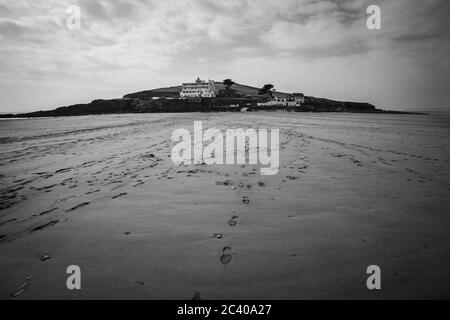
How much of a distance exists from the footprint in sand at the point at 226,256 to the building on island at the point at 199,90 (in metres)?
122

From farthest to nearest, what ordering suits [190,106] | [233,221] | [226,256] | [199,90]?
[199,90] → [190,106] → [233,221] → [226,256]

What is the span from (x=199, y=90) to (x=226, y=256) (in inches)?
4991

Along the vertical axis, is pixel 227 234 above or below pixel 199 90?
below

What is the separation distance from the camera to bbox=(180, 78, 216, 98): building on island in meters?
121

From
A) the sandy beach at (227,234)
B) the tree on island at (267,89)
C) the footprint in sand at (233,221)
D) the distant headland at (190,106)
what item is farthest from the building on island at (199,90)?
the footprint in sand at (233,221)

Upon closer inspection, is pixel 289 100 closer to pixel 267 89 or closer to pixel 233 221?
pixel 267 89

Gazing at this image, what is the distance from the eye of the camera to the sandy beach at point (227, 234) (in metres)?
2.51

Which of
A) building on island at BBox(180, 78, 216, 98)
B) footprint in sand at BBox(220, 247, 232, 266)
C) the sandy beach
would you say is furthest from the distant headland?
footprint in sand at BBox(220, 247, 232, 266)

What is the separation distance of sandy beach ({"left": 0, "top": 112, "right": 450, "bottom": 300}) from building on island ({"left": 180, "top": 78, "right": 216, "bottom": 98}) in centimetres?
11908

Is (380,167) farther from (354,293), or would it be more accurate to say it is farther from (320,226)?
(354,293)

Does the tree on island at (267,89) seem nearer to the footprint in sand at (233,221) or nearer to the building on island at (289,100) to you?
the building on island at (289,100)

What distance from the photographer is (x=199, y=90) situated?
123188 mm

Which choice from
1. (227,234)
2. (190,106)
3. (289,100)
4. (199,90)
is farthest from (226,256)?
(199,90)
